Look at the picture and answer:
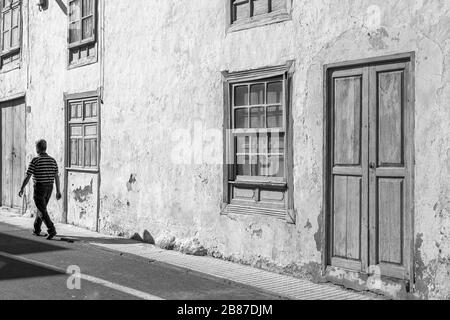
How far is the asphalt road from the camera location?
23.6ft

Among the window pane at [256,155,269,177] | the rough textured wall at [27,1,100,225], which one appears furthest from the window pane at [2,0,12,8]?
the window pane at [256,155,269,177]

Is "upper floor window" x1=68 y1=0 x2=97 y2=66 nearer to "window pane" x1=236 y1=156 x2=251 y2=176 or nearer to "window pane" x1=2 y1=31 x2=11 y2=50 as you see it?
"window pane" x1=2 y1=31 x2=11 y2=50

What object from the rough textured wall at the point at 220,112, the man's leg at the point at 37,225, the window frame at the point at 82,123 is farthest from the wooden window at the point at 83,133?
the man's leg at the point at 37,225

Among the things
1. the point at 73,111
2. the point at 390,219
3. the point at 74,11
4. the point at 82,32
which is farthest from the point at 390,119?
the point at 74,11

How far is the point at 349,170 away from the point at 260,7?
2938 millimetres

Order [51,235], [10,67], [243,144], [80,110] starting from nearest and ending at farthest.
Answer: [243,144] → [51,235] → [80,110] → [10,67]

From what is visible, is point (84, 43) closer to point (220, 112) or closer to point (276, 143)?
point (220, 112)

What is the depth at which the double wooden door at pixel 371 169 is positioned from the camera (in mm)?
7273

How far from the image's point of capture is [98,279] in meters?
8.08

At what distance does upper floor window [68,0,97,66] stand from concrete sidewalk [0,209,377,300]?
3805 mm

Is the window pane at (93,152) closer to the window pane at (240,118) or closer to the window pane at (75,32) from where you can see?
the window pane at (75,32)
